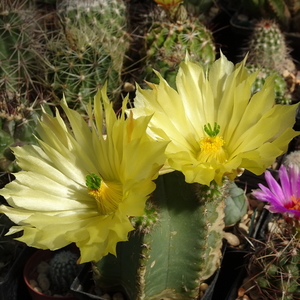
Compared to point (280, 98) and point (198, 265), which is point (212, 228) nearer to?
point (198, 265)

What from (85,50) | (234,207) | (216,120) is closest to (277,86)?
(234,207)

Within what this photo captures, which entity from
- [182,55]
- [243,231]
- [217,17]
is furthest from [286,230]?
[217,17]

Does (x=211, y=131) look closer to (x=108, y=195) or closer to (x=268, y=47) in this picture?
(x=108, y=195)

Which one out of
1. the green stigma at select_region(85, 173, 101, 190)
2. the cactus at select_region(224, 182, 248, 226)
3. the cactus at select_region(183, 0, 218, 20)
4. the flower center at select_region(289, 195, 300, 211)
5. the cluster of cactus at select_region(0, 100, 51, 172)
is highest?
the green stigma at select_region(85, 173, 101, 190)

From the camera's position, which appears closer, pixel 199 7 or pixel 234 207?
pixel 234 207

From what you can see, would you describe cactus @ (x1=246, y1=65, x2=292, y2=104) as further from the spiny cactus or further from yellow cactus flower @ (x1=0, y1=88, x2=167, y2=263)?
yellow cactus flower @ (x1=0, y1=88, x2=167, y2=263)

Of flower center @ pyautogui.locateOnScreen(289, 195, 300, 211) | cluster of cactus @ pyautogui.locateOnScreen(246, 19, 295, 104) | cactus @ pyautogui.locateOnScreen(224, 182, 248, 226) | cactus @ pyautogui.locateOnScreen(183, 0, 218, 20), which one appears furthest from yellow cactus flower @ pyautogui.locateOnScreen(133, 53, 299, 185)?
cactus @ pyautogui.locateOnScreen(183, 0, 218, 20)

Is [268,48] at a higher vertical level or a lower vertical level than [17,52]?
lower

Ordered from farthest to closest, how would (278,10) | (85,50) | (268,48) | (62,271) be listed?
(278,10)
(268,48)
(85,50)
(62,271)
